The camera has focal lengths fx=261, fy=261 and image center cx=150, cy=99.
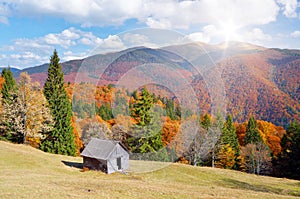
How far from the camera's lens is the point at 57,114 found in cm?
4441

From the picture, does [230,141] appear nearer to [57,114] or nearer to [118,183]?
[57,114]

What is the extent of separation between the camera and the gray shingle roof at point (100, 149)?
32444 millimetres

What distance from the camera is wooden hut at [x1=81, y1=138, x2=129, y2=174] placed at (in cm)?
3197

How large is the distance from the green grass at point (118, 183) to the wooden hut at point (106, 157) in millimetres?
1406

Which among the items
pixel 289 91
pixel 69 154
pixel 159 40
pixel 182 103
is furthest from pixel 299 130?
pixel 289 91

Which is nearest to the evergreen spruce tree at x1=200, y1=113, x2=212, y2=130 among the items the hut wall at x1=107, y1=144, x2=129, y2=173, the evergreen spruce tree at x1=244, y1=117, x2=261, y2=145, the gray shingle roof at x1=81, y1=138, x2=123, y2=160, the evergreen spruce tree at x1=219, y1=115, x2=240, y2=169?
the evergreen spruce tree at x1=219, y1=115, x2=240, y2=169

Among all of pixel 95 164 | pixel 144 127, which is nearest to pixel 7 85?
pixel 95 164

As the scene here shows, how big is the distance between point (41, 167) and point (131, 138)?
1615 cm

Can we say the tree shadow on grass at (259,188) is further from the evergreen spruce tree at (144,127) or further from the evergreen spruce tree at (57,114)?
the evergreen spruce tree at (57,114)

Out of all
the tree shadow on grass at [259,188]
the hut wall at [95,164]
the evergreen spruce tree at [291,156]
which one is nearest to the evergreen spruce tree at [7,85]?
the hut wall at [95,164]

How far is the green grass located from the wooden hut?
141 centimetres

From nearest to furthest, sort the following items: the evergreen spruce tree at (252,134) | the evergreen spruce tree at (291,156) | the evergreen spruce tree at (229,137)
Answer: the evergreen spruce tree at (291,156), the evergreen spruce tree at (229,137), the evergreen spruce tree at (252,134)

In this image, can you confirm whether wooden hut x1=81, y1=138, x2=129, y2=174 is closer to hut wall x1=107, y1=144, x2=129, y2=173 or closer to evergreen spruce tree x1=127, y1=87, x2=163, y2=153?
hut wall x1=107, y1=144, x2=129, y2=173

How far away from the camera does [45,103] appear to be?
141 ft
